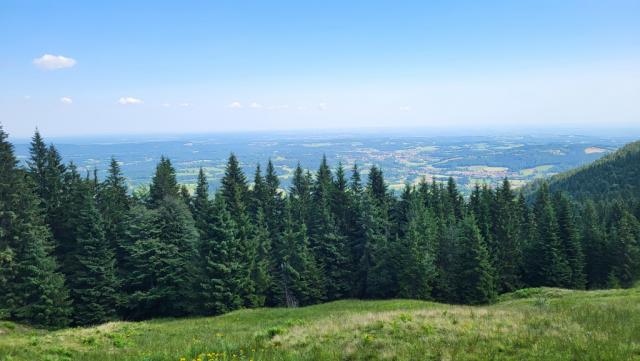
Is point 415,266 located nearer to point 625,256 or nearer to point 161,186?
point 625,256

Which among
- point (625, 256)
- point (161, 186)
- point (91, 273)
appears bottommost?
point (625, 256)

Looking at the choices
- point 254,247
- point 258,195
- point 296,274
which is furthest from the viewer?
point 258,195

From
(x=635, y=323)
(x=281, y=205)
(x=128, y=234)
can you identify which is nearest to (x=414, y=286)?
(x=281, y=205)

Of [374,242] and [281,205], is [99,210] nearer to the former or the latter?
[281,205]

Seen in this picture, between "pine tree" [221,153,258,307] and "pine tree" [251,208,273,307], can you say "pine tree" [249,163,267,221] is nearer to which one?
"pine tree" [221,153,258,307]

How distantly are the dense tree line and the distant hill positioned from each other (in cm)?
10478

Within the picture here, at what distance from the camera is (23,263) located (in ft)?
128

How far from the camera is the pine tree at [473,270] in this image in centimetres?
4822

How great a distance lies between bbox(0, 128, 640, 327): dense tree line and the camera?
4088 centimetres

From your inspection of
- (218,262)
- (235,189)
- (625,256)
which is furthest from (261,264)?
(625,256)

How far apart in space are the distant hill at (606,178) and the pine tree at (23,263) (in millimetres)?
157328

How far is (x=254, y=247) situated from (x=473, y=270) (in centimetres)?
2657

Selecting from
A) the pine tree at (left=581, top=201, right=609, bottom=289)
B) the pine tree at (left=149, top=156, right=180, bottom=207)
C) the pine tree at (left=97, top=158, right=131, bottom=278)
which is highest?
the pine tree at (left=149, top=156, right=180, bottom=207)

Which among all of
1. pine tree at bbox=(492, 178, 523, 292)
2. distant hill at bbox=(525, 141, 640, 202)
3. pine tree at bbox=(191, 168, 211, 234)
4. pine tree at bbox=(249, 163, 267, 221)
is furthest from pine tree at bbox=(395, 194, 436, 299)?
distant hill at bbox=(525, 141, 640, 202)
